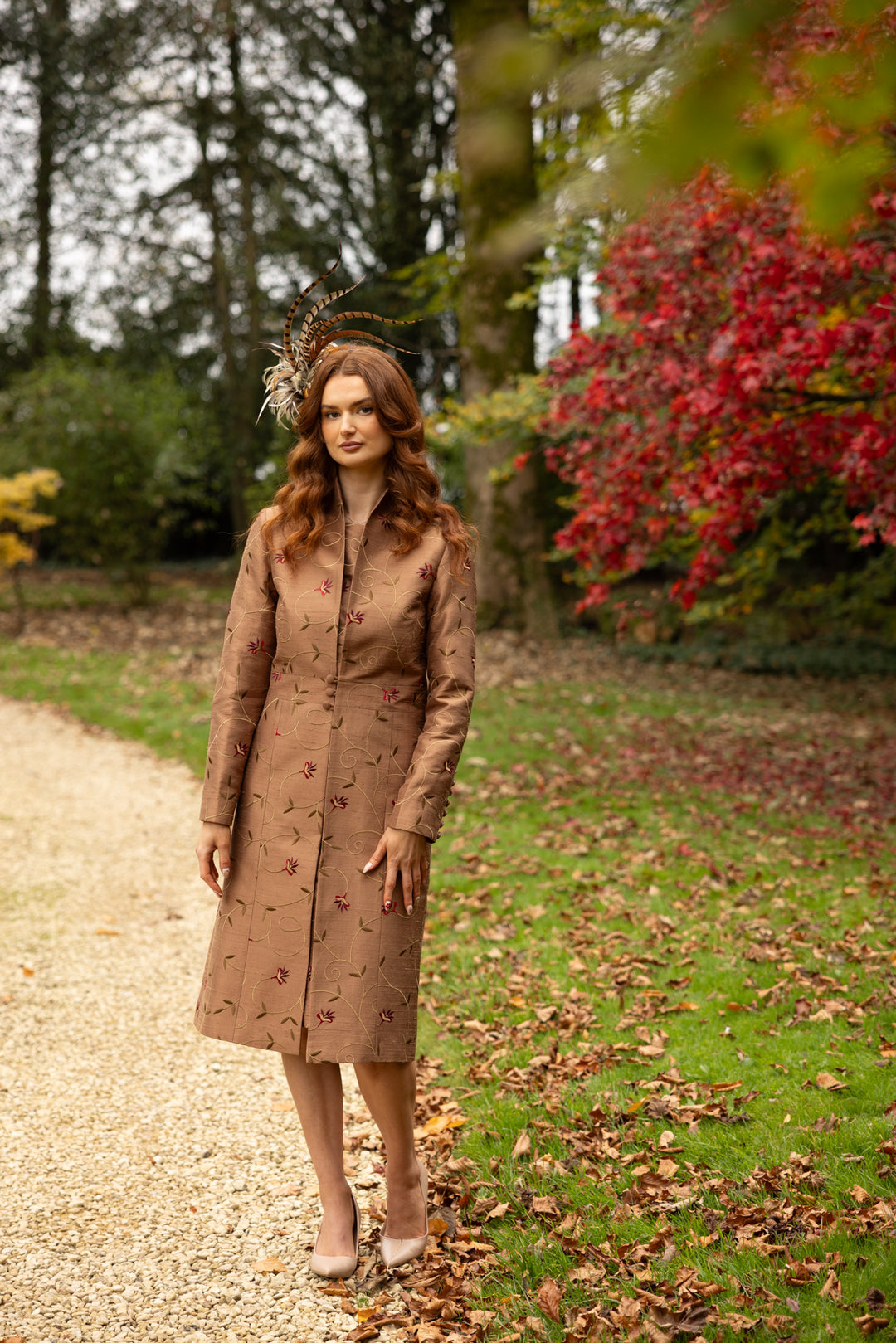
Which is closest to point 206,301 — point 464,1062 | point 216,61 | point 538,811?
point 216,61

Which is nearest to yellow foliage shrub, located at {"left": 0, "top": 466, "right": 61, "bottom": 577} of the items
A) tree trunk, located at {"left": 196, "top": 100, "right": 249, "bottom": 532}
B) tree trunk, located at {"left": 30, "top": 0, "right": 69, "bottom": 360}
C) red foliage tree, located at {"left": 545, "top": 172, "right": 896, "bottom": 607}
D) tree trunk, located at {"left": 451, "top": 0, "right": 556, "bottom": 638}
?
tree trunk, located at {"left": 451, "top": 0, "right": 556, "bottom": 638}

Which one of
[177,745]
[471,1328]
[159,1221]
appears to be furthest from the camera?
[177,745]

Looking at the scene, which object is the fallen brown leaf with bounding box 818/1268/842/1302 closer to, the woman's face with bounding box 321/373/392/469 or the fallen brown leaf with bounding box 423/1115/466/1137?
the fallen brown leaf with bounding box 423/1115/466/1137

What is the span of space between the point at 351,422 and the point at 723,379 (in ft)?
9.60

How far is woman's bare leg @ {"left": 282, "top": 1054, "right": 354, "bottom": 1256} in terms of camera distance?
239 centimetres

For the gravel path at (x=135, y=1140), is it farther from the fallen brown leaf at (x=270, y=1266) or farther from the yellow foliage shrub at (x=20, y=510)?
the yellow foliage shrub at (x=20, y=510)

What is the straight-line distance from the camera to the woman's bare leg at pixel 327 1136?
2391 mm

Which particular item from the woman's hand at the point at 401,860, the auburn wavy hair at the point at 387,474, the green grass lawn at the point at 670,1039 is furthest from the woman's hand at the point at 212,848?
the green grass lawn at the point at 670,1039

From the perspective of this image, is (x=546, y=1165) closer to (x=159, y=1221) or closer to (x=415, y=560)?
(x=159, y=1221)

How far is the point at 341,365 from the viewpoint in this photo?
2371 millimetres

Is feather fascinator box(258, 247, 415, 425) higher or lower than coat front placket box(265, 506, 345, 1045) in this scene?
higher

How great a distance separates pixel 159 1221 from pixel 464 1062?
1147 mm

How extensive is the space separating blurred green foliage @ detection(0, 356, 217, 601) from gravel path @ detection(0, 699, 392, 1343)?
348 inches

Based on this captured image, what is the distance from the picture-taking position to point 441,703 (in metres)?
2.30
